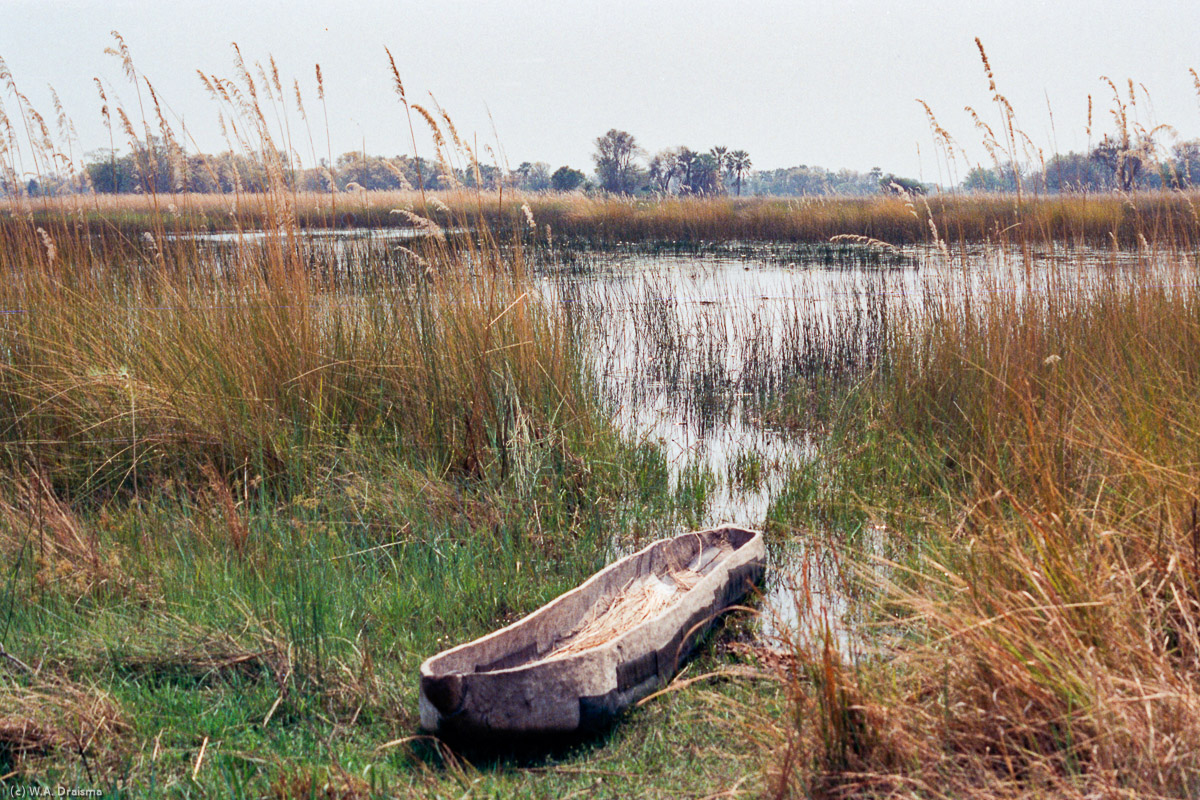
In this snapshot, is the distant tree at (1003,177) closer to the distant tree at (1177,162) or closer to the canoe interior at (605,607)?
the distant tree at (1177,162)

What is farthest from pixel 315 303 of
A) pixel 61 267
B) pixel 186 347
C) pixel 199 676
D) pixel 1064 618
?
pixel 1064 618

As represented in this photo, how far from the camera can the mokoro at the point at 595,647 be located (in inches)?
82.0

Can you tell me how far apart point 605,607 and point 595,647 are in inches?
23.5

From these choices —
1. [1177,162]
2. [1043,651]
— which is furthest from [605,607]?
[1177,162]

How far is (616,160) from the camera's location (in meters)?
A: 44.6

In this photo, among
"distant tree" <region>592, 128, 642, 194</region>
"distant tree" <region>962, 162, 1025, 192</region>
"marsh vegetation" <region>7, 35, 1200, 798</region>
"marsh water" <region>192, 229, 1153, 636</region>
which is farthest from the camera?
"distant tree" <region>592, 128, 642, 194</region>

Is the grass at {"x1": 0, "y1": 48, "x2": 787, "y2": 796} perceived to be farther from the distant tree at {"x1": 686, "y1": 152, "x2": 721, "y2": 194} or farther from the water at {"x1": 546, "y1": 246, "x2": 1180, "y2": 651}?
the distant tree at {"x1": 686, "y1": 152, "x2": 721, "y2": 194}

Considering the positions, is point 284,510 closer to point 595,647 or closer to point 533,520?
point 533,520

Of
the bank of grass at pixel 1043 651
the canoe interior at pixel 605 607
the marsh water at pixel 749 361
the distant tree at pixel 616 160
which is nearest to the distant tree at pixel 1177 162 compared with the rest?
the marsh water at pixel 749 361

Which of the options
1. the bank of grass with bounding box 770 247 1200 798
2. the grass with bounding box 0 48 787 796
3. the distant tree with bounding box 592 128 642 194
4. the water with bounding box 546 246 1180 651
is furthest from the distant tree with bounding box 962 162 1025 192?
the distant tree with bounding box 592 128 642 194

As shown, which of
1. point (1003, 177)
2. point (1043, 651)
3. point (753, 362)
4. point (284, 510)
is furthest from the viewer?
point (753, 362)

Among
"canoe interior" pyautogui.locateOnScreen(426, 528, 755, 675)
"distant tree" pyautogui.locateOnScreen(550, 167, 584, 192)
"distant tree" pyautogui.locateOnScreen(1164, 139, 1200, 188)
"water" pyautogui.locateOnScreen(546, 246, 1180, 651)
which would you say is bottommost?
"canoe interior" pyautogui.locateOnScreen(426, 528, 755, 675)

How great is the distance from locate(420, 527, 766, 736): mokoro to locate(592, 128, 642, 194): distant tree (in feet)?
131

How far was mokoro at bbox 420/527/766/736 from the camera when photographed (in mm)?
2084
